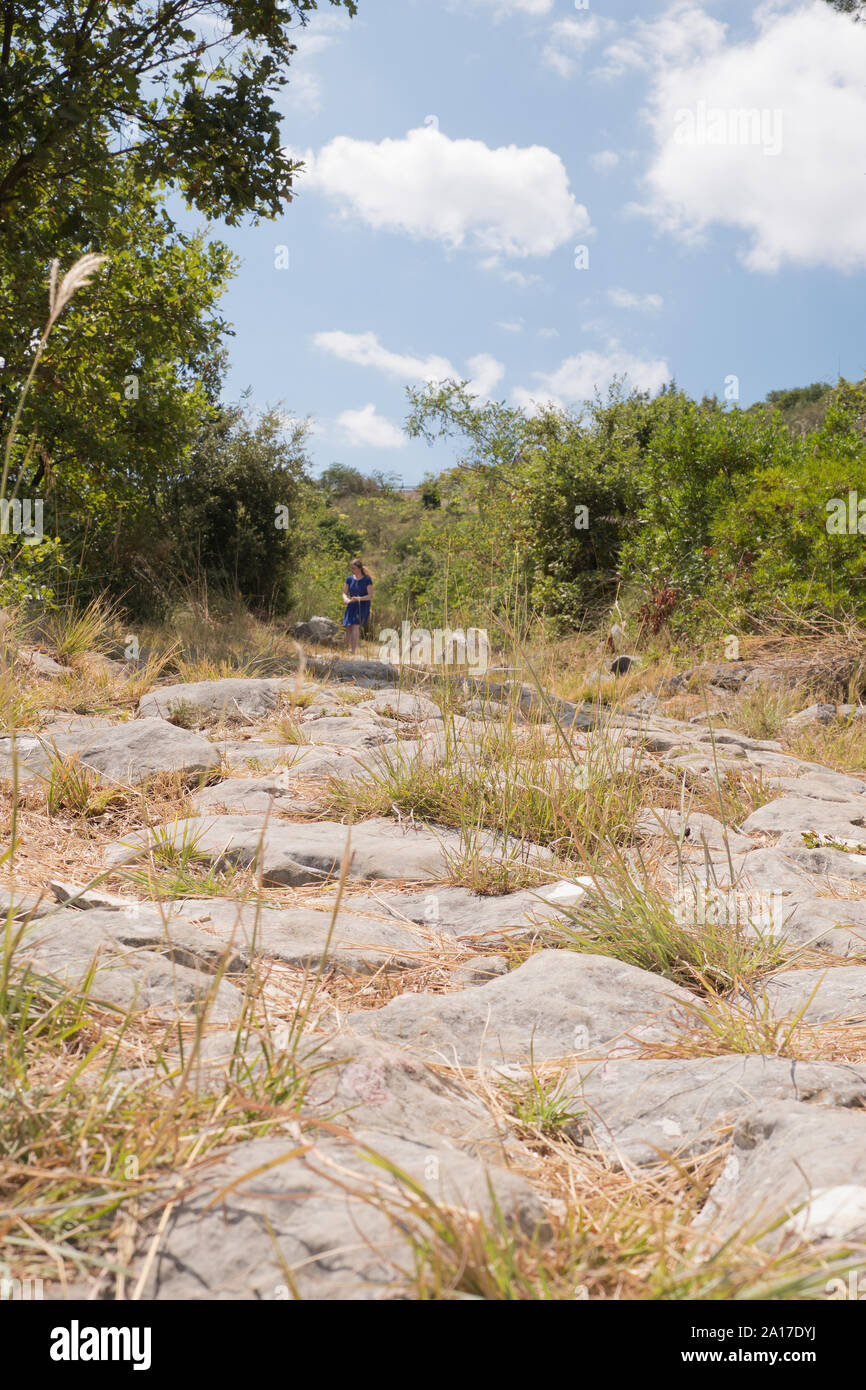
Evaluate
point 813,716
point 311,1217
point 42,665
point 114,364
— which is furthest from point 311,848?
point 114,364

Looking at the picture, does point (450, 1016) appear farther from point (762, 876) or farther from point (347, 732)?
point (347, 732)

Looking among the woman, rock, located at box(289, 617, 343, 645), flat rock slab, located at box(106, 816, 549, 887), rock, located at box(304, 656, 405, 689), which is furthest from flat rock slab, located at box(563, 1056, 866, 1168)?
rock, located at box(289, 617, 343, 645)

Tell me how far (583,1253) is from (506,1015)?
2.40 ft

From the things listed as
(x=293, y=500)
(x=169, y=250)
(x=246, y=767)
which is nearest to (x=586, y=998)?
(x=246, y=767)

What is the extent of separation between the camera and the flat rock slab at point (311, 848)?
7.90ft

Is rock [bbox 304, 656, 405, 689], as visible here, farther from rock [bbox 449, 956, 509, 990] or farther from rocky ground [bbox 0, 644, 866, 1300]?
rock [bbox 449, 956, 509, 990]

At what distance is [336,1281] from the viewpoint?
81cm

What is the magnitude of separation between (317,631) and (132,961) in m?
13.5

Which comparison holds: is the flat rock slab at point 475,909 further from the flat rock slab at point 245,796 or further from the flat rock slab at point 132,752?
the flat rock slab at point 132,752

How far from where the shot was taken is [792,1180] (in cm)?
103

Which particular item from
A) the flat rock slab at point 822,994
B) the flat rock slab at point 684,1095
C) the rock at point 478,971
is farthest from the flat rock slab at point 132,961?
the flat rock slab at point 822,994

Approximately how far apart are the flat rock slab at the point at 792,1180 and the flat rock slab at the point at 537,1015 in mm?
356

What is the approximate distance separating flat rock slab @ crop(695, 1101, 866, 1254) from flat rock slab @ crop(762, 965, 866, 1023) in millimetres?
456
